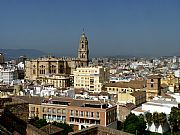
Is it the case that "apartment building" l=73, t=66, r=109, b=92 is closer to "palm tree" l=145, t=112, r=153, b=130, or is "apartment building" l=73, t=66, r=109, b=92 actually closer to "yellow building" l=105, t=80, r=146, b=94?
"yellow building" l=105, t=80, r=146, b=94

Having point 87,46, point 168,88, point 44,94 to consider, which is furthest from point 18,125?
point 87,46

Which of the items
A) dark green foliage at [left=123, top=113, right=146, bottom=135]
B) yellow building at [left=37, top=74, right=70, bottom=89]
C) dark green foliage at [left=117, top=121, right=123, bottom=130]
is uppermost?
yellow building at [left=37, top=74, right=70, bottom=89]

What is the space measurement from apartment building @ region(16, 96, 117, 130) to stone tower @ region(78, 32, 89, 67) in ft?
125

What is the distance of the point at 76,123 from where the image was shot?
94.2ft

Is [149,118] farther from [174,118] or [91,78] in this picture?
[91,78]

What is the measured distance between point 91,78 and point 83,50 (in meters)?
15.3

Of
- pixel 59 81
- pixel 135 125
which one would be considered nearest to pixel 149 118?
pixel 135 125

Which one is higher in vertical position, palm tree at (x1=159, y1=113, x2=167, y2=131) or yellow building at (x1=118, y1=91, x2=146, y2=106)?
yellow building at (x1=118, y1=91, x2=146, y2=106)

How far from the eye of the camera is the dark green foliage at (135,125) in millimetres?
26911

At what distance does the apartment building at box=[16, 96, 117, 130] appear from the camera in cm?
2752

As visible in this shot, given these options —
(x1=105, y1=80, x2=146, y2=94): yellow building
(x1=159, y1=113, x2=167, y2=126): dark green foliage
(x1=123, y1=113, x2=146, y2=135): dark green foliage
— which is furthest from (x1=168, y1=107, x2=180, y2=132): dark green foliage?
(x1=105, y1=80, x2=146, y2=94): yellow building

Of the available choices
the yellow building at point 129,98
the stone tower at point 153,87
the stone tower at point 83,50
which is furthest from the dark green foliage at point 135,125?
the stone tower at point 83,50

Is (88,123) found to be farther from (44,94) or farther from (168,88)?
(168,88)

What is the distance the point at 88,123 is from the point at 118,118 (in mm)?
5608
